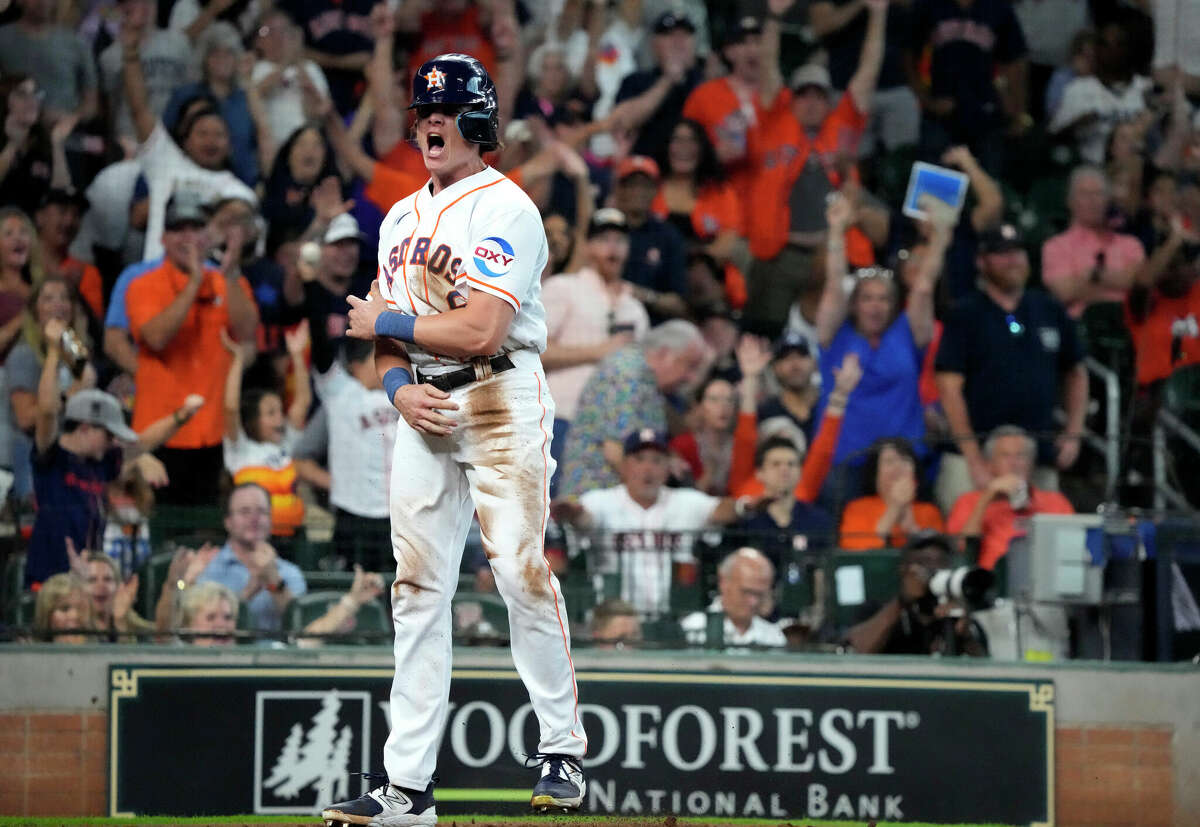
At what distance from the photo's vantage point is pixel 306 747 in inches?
275

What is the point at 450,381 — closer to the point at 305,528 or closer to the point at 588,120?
the point at 305,528

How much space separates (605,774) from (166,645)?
1883 millimetres

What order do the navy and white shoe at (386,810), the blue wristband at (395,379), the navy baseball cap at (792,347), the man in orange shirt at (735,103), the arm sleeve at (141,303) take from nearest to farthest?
the navy and white shoe at (386,810), the blue wristband at (395,379), the arm sleeve at (141,303), the navy baseball cap at (792,347), the man in orange shirt at (735,103)

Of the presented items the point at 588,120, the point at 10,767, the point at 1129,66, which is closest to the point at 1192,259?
the point at 1129,66

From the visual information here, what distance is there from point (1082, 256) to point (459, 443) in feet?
20.6

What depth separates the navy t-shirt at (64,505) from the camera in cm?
724

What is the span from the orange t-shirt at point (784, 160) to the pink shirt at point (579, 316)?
1021 millimetres

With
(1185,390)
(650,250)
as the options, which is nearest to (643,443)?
(650,250)

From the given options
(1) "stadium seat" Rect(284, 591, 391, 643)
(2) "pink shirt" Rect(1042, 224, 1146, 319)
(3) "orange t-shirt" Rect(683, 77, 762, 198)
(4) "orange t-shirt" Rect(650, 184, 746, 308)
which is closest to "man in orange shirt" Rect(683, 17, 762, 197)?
(3) "orange t-shirt" Rect(683, 77, 762, 198)

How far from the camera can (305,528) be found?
7520mm

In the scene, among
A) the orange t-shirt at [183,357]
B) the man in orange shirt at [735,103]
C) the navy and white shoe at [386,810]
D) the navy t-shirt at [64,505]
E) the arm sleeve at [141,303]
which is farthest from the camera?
the man in orange shirt at [735,103]

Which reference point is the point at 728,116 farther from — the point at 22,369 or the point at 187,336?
the point at 22,369

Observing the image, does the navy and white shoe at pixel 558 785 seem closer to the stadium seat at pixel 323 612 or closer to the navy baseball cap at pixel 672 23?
the stadium seat at pixel 323 612

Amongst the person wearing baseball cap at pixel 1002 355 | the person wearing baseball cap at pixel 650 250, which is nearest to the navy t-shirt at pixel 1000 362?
the person wearing baseball cap at pixel 1002 355
